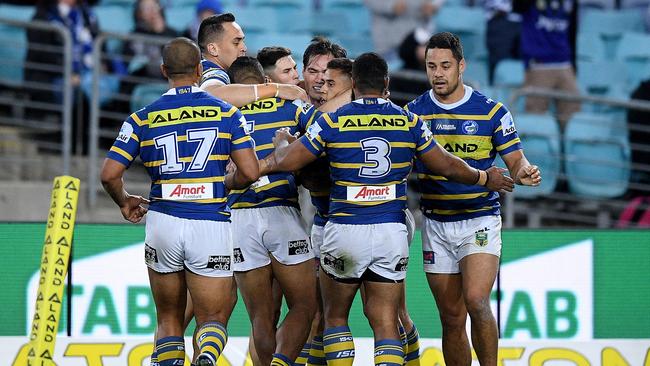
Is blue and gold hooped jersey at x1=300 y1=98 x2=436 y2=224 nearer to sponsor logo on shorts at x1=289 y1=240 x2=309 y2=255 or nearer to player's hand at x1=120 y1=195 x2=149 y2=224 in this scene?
sponsor logo on shorts at x1=289 y1=240 x2=309 y2=255

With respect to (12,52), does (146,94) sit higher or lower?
lower

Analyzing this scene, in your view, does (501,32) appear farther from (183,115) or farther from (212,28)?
(183,115)

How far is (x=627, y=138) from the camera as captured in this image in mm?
13641

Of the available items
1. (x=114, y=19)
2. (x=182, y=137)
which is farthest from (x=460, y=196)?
(x=114, y=19)

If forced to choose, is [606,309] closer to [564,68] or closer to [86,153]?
[564,68]

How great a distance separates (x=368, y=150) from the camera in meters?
7.54

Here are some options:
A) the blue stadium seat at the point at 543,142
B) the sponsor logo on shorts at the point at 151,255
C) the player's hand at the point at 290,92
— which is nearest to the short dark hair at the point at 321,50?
the player's hand at the point at 290,92

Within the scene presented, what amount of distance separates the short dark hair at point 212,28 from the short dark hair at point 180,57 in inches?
41.6

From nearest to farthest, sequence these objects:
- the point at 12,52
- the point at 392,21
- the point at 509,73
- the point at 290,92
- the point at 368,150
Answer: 1. the point at 368,150
2. the point at 290,92
3. the point at 12,52
4. the point at 392,21
5. the point at 509,73

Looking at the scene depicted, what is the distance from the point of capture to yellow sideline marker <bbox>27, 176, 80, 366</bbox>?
22.5 ft

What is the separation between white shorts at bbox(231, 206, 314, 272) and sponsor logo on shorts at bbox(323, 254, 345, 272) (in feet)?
1.37

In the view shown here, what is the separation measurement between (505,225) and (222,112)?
5.39 metres

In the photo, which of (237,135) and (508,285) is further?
(508,285)

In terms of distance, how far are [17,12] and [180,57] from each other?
294 inches
